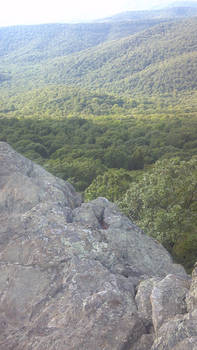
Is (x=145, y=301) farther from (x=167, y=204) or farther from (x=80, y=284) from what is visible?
(x=167, y=204)

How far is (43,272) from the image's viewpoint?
10.6 metres

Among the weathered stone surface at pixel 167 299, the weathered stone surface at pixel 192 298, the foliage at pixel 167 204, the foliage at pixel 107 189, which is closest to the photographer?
the weathered stone surface at pixel 192 298

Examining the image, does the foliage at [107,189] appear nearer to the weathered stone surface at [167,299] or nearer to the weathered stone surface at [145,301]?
the weathered stone surface at [145,301]

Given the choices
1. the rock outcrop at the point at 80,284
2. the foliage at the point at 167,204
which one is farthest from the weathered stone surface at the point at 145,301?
the foliage at the point at 167,204

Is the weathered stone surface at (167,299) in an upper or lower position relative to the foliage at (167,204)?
upper

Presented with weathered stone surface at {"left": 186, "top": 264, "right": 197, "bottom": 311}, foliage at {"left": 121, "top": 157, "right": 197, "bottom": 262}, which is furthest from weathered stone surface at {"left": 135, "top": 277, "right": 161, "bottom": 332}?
foliage at {"left": 121, "top": 157, "right": 197, "bottom": 262}

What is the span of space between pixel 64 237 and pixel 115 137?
10806 centimetres

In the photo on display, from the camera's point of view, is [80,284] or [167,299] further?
[80,284]

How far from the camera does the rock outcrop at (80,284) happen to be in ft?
29.2

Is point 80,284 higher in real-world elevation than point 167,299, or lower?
higher

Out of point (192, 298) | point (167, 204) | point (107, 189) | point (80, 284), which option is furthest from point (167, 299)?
point (107, 189)

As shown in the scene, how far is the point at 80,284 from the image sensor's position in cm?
1006

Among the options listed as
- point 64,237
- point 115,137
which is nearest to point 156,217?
point 64,237

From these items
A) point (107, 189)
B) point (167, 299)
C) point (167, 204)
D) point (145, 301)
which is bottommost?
point (107, 189)
